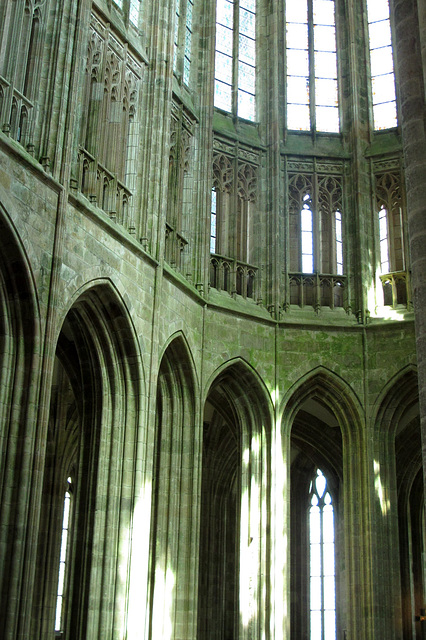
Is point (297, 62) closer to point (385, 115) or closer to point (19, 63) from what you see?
point (385, 115)

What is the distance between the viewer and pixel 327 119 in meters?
21.9

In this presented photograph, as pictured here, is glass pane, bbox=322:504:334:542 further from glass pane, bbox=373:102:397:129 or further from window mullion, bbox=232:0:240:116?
window mullion, bbox=232:0:240:116

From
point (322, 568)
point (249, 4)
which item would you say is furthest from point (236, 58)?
point (322, 568)

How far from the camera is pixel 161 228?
17.2m

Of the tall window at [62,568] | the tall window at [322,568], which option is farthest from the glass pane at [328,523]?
the tall window at [62,568]

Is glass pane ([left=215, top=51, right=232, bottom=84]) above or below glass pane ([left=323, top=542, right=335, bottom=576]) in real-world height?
above

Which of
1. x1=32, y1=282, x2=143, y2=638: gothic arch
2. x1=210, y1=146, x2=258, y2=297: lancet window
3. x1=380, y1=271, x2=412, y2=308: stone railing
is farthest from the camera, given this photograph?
x1=380, y1=271, x2=412, y2=308: stone railing

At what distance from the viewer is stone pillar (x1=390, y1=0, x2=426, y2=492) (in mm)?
9492

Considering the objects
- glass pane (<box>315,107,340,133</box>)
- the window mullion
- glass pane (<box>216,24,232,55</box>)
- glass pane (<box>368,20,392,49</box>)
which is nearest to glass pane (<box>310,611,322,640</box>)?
glass pane (<box>315,107,340,133</box>)

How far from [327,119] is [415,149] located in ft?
39.7

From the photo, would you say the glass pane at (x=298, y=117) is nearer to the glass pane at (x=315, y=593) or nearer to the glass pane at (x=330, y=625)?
the glass pane at (x=315, y=593)

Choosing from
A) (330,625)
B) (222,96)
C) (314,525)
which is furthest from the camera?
(314,525)

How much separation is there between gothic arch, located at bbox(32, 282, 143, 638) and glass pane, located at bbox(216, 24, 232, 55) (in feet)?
26.1

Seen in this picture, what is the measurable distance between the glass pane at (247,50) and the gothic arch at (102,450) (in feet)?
26.8
